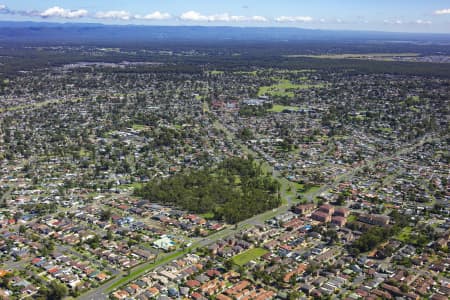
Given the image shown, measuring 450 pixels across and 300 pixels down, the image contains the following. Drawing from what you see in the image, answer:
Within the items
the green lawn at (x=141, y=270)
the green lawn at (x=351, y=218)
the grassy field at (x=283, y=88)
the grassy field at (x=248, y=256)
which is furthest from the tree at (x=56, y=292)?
the grassy field at (x=283, y=88)

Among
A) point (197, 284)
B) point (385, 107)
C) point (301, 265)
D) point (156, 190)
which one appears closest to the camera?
point (197, 284)

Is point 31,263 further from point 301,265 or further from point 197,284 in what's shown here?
point 301,265

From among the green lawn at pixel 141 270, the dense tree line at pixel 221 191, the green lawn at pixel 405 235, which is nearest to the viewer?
the green lawn at pixel 141 270

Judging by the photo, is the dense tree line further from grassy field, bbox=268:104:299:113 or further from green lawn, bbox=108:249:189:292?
grassy field, bbox=268:104:299:113

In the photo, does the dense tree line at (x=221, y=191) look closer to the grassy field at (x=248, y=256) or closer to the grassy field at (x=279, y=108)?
the grassy field at (x=248, y=256)

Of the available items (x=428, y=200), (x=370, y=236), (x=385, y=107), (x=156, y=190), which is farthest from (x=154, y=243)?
(x=385, y=107)

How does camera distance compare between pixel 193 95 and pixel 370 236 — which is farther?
pixel 193 95
